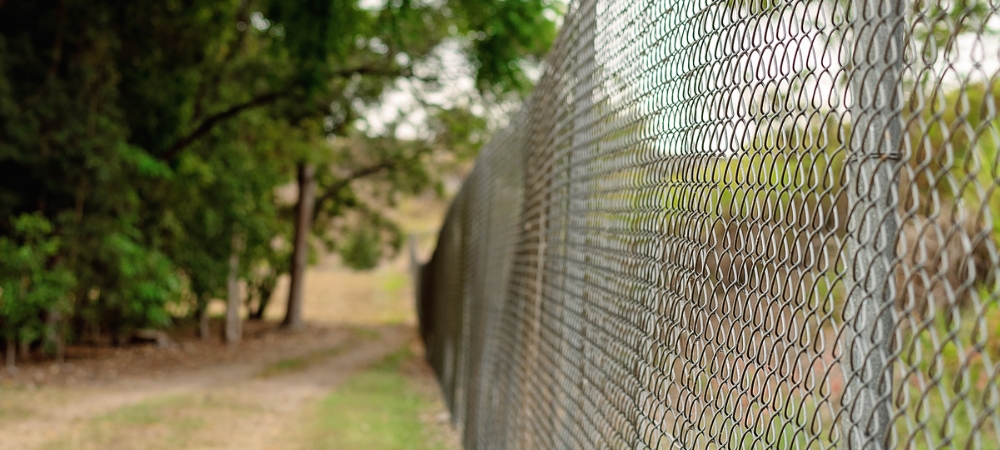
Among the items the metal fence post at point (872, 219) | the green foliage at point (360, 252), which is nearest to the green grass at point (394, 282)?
the green foliage at point (360, 252)

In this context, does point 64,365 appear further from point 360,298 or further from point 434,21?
point 360,298

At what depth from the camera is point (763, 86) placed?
1.84m

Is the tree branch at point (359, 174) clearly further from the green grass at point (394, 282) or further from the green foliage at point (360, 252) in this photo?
the green grass at point (394, 282)

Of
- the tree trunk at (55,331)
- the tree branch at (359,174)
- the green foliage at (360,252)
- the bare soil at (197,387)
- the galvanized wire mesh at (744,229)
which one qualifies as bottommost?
the bare soil at (197,387)

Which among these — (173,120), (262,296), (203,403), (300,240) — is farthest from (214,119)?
(262,296)

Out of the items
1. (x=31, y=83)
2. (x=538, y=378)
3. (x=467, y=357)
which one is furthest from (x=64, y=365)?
(x=538, y=378)

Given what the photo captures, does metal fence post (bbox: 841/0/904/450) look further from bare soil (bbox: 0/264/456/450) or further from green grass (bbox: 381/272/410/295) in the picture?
green grass (bbox: 381/272/410/295)

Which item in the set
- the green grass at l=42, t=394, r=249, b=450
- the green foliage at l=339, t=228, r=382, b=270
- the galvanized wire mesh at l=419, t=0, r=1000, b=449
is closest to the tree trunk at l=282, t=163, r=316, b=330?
the green foliage at l=339, t=228, r=382, b=270

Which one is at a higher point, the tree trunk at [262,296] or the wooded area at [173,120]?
the wooded area at [173,120]

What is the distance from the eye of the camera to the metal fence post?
1.32m

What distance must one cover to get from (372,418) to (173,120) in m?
7.83

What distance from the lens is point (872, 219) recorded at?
137 cm

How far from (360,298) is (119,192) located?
2007cm

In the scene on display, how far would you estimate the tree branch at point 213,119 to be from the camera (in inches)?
637
